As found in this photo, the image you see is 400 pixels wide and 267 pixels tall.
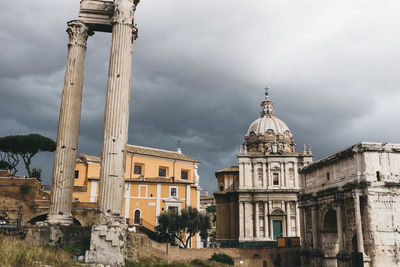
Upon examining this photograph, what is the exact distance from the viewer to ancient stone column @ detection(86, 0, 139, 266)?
1497 centimetres

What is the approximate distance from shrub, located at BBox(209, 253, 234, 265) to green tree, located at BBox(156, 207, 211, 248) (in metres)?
2.91

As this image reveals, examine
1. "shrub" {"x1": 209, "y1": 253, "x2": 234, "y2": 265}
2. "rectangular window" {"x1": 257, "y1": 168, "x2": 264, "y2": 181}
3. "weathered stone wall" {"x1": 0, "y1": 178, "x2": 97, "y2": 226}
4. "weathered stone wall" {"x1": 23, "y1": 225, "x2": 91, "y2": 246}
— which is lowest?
"shrub" {"x1": 209, "y1": 253, "x2": 234, "y2": 265}

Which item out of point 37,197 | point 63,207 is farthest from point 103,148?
point 37,197

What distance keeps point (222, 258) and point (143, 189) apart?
34.2ft

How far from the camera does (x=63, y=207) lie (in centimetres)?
1698

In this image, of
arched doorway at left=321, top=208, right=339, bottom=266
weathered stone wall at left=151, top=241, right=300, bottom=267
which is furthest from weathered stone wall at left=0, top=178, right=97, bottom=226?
arched doorway at left=321, top=208, right=339, bottom=266

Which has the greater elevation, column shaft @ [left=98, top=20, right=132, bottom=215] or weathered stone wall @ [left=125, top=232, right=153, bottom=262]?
column shaft @ [left=98, top=20, right=132, bottom=215]

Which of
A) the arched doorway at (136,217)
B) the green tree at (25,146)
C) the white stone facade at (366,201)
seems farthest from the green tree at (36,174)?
the white stone facade at (366,201)

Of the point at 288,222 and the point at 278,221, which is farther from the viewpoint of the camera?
the point at 278,221

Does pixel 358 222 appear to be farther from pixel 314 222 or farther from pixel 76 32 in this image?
A: pixel 76 32

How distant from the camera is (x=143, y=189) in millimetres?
35875

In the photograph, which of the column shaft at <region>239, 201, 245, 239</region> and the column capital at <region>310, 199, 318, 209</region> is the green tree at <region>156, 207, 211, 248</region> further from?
the column shaft at <region>239, 201, 245, 239</region>

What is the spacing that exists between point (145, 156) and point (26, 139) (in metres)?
16.6

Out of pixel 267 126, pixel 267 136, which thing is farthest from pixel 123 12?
pixel 267 126
